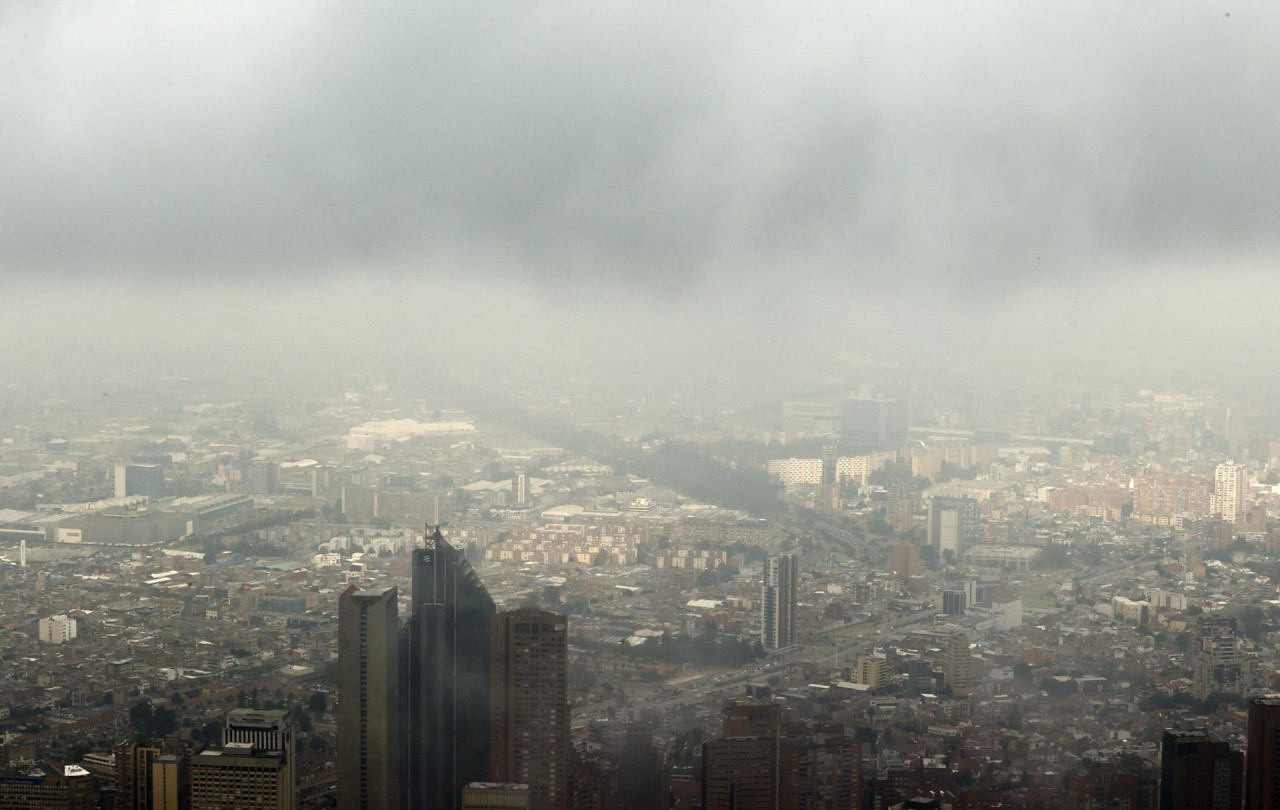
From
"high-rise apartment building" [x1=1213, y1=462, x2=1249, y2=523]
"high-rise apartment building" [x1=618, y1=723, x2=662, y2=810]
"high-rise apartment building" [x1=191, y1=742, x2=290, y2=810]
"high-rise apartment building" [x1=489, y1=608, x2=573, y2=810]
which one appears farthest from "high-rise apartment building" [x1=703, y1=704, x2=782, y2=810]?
"high-rise apartment building" [x1=1213, y1=462, x2=1249, y2=523]

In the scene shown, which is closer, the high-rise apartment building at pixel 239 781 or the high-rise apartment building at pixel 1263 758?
the high-rise apartment building at pixel 1263 758

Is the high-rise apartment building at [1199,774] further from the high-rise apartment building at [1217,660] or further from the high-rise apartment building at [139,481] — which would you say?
the high-rise apartment building at [139,481]

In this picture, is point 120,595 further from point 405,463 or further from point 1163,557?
point 1163,557

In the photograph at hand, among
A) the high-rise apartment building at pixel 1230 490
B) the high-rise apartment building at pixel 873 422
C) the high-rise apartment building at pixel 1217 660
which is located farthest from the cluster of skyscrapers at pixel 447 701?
the high-rise apartment building at pixel 1230 490

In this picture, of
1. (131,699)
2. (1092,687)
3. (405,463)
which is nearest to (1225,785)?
(1092,687)

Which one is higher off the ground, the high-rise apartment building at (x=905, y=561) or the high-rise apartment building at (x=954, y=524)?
the high-rise apartment building at (x=954, y=524)

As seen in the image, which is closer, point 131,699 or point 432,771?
point 432,771
